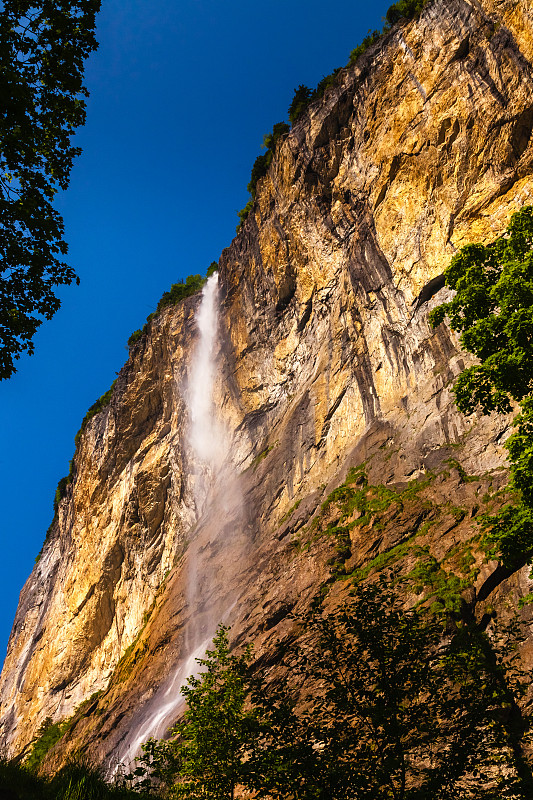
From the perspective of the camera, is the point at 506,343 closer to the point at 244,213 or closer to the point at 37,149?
the point at 37,149

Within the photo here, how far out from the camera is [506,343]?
11.4m

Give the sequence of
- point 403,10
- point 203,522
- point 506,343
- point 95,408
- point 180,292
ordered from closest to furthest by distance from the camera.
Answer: point 506,343 < point 403,10 < point 203,522 < point 180,292 < point 95,408

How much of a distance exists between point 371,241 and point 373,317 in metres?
4.50

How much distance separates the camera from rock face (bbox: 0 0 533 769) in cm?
2183

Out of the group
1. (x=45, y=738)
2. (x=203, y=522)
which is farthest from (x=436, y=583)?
(x=45, y=738)

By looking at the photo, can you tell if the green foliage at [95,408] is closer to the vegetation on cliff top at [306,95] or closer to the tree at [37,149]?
the vegetation on cliff top at [306,95]

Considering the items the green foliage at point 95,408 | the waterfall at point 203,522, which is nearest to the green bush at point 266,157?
the waterfall at point 203,522

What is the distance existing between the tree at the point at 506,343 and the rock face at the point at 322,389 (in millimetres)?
3848

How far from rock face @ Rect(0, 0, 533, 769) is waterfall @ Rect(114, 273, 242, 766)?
0.84 feet

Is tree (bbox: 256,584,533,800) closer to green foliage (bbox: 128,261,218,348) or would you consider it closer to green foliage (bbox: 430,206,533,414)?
green foliage (bbox: 430,206,533,414)

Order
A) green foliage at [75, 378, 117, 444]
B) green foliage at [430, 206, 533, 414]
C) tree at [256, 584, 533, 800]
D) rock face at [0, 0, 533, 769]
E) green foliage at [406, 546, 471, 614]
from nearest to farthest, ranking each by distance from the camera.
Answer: tree at [256, 584, 533, 800] < green foliage at [430, 206, 533, 414] < green foliage at [406, 546, 471, 614] < rock face at [0, 0, 533, 769] < green foliage at [75, 378, 117, 444]

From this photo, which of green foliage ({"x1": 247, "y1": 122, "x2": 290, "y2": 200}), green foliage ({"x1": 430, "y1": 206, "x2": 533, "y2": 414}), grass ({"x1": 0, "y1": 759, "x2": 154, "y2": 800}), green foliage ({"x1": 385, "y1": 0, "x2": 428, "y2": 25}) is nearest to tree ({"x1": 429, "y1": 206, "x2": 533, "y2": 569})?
green foliage ({"x1": 430, "y1": 206, "x2": 533, "y2": 414})

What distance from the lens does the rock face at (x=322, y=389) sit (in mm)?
21828

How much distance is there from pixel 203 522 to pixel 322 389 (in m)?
13.4
